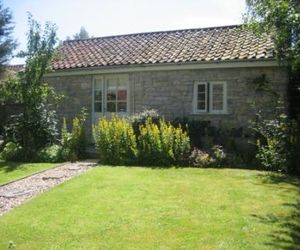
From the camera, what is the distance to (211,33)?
56.5 feet

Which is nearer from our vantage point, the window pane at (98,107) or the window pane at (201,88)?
the window pane at (201,88)

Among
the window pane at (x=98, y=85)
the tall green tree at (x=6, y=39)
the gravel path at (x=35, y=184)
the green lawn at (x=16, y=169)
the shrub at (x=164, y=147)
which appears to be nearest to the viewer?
the gravel path at (x=35, y=184)

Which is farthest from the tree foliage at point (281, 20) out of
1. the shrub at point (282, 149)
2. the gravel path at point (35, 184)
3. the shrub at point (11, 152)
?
the shrub at point (11, 152)

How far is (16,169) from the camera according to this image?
1199 centimetres

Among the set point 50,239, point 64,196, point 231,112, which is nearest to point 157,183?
point 64,196

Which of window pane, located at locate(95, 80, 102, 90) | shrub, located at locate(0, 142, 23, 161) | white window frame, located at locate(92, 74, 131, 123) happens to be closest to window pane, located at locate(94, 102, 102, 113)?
white window frame, located at locate(92, 74, 131, 123)

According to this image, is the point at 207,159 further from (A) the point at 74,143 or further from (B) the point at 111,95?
(B) the point at 111,95

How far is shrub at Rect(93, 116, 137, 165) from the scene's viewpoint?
41.5 feet

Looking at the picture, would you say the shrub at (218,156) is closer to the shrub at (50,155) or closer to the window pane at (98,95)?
the shrub at (50,155)

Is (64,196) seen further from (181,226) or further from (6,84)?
(6,84)

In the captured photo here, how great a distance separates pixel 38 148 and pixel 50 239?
344 inches

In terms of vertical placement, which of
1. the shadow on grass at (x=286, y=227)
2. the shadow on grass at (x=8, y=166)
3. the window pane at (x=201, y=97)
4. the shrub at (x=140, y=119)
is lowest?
the shadow on grass at (x=8, y=166)

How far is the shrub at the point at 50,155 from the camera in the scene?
13438 millimetres

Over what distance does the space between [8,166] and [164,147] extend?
193 inches
